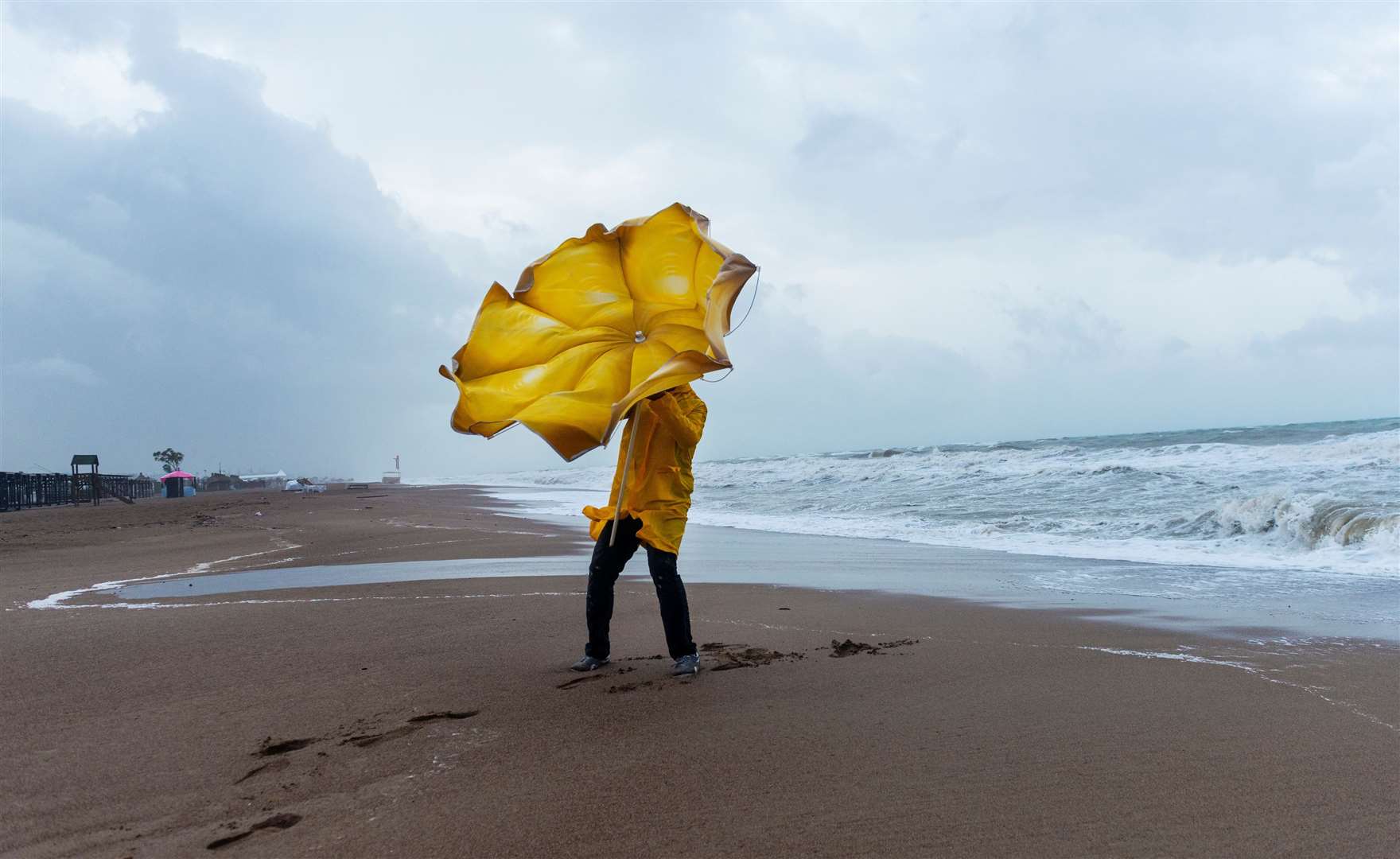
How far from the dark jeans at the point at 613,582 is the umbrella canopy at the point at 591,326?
0.88m

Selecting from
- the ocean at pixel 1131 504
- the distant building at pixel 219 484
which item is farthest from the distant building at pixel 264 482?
the ocean at pixel 1131 504

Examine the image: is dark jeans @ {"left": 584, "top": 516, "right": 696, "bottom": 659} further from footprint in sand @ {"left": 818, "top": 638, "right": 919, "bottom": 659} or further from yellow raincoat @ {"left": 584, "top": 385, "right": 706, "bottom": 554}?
footprint in sand @ {"left": 818, "top": 638, "right": 919, "bottom": 659}

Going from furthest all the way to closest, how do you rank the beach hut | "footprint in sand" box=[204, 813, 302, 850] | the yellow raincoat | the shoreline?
the beach hut, the shoreline, the yellow raincoat, "footprint in sand" box=[204, 813, 302, 850]

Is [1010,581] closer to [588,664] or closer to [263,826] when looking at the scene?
[588,664]

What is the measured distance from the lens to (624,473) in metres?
4.51

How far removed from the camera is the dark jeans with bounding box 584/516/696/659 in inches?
185

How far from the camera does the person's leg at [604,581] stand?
4809 mm

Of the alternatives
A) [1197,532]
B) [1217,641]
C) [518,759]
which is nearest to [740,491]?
[1197,532]

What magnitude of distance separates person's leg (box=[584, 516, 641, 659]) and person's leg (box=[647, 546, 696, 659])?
19cm

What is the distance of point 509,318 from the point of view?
15.2 feet

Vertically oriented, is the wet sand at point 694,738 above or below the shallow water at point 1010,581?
above

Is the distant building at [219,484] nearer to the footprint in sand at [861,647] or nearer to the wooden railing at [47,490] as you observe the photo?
the wooden railing at [47,490]

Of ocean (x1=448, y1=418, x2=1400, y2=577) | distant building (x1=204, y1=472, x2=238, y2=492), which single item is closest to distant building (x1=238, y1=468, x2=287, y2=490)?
distant building (x1=204, y1=472, x2=238, y2=492)

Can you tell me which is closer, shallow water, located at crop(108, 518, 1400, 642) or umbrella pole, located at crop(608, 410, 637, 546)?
umbrella pole, located at crop(608, 410, 637, 546)
